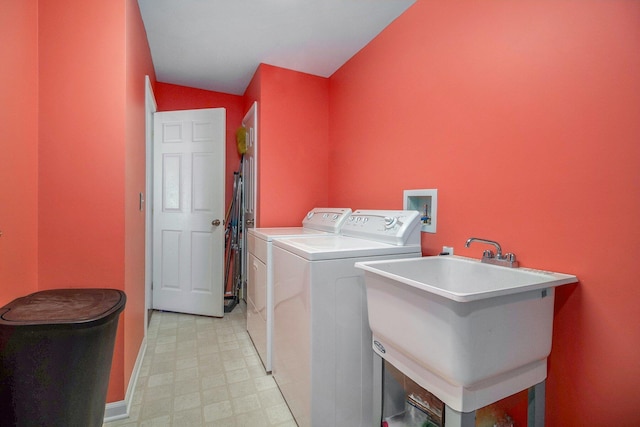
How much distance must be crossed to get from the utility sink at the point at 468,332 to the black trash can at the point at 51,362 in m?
1.06

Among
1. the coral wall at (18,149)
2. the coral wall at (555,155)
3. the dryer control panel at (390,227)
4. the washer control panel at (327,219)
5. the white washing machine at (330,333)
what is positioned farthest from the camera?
the washer control panel at (327,219)

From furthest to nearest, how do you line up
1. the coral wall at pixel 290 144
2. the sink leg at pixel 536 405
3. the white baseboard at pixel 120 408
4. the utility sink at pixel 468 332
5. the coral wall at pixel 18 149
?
the coral wall at pixel 290 144, the white baseboard at pixel 120 408, the coral wall at pixel 18 149, the sink leg at pixel 536 405, the utility sink at pixel 468 332

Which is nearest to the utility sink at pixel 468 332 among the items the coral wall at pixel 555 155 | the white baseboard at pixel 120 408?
the coral wall at pixel 555 155

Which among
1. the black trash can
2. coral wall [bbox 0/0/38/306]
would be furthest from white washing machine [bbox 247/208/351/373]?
coral wall [bbox 0/0/38/306]

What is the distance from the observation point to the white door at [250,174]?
8.95ft

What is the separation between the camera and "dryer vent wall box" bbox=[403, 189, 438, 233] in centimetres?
166

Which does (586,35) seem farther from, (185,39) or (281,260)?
(185,39)

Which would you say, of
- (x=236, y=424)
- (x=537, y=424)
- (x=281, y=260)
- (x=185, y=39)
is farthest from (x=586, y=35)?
(x=185, y=39)

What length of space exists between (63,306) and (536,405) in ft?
6.08

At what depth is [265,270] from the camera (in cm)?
192

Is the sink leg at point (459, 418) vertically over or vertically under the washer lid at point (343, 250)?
under

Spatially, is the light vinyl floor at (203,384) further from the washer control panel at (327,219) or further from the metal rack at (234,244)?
the washer control panel at (327,219)

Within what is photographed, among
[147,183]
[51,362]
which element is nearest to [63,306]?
[51,362]

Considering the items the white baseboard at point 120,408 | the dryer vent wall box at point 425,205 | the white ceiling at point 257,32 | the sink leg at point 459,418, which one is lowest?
the white baseboard at point 120,408
